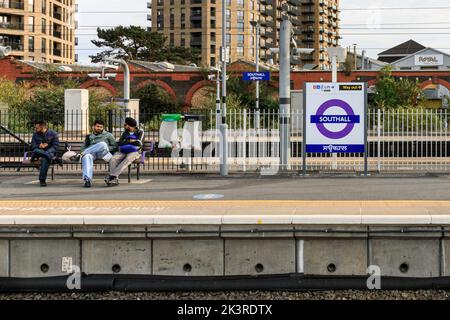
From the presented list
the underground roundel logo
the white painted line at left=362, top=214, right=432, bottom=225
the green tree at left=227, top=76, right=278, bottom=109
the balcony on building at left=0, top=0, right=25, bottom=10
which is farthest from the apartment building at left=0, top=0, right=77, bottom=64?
the white painted line at left=362, top=214, right=432, bottom=225

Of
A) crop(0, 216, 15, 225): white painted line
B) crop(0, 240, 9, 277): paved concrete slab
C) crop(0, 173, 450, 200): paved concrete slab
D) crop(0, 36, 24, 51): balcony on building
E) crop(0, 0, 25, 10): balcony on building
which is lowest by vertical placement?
crop(0, 240, 9, 277): paved concrete slab

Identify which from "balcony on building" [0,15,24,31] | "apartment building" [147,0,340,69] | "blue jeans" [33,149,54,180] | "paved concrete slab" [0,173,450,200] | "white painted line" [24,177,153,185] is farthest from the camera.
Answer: "apartment building" [147,0,340,69]

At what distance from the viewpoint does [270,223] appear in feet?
30.0

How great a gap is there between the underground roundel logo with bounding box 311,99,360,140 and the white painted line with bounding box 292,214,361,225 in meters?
8.28

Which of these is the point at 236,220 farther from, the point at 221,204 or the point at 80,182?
the point at 80,182

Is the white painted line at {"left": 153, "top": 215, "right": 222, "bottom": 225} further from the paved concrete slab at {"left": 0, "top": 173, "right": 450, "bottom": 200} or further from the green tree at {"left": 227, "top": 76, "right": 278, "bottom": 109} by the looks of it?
the green tree at {"left": 227, "top": 76, "right": 278, "bottom": 109}

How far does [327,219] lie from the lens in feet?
30.0

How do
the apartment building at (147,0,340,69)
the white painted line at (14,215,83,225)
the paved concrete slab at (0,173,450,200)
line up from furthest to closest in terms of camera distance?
the apartment building at (147,0,340,69), the paved concrete slab at (0,173,450,200), the white painted line at (14,215,83,225)

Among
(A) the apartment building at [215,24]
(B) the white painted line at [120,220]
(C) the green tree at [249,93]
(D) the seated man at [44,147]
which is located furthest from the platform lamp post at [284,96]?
(A) the apartment building at [215,24]

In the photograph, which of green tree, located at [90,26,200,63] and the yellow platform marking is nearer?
the yellow platform marking

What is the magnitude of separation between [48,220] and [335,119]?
950 cm

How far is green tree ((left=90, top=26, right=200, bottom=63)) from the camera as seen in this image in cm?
10794
